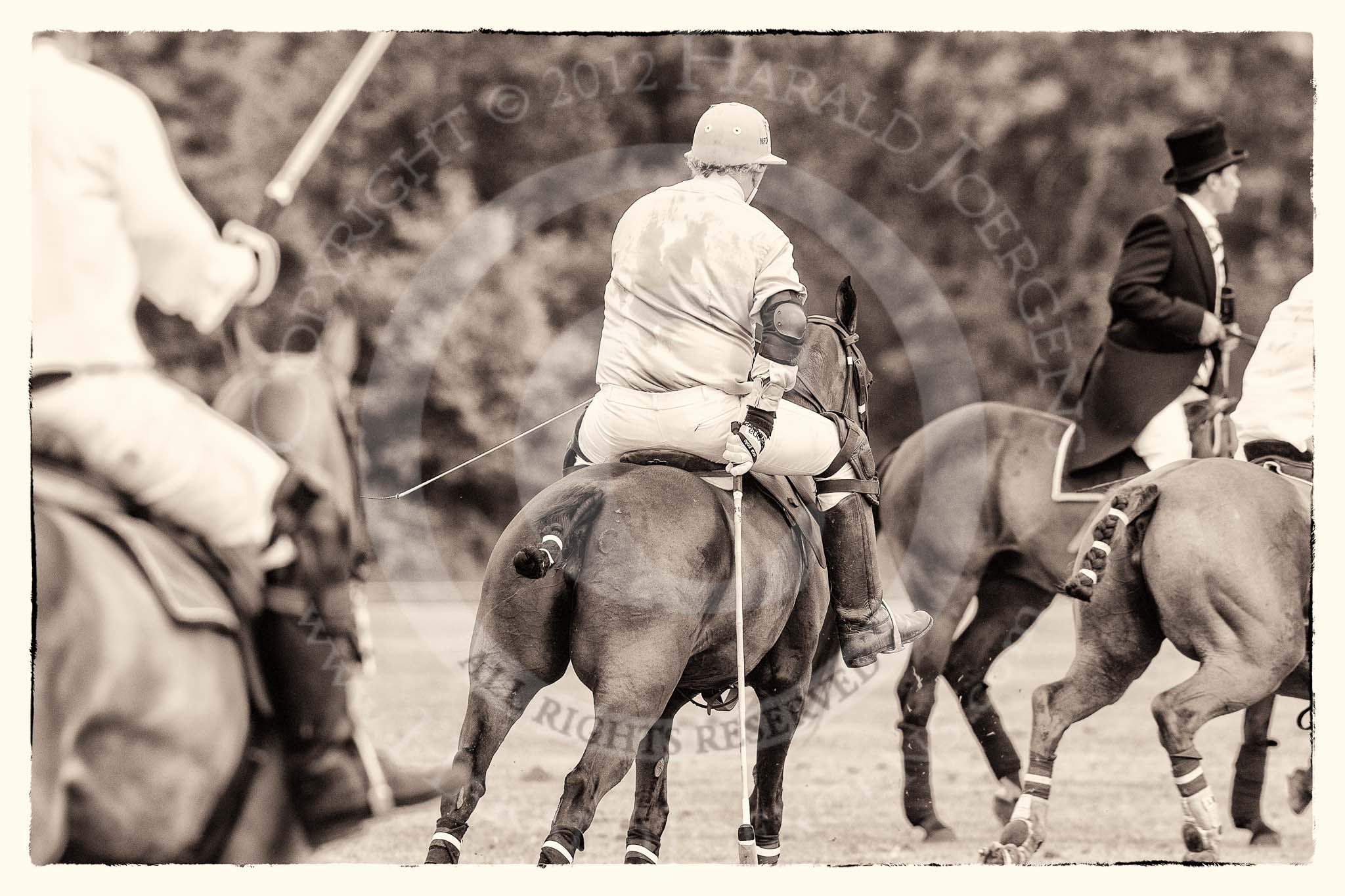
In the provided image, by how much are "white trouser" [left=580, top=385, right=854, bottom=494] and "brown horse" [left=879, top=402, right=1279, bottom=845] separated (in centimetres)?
233

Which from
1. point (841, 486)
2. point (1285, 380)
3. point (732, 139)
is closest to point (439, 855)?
point (841, 486)

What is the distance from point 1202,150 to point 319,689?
4643mm

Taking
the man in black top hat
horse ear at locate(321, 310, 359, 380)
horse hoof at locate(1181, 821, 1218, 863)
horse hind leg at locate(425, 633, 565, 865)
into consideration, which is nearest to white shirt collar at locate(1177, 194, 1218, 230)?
the man in black top hat

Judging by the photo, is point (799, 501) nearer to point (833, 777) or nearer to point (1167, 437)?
point (1167, 437)

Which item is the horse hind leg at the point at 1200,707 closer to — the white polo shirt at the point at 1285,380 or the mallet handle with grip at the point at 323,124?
the white polo shirt at the point at 1285,380

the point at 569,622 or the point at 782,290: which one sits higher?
the point at 782,290

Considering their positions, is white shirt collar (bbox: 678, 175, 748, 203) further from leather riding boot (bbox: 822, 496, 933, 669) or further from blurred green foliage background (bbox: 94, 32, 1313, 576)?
blurred green foliage background (bbox: 94, 32, 1313, 576)

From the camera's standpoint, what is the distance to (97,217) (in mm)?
7574

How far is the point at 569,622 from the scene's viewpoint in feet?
19.2

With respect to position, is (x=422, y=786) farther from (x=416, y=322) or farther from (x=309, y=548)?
(x=416, y=322)

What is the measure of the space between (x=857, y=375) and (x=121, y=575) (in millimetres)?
3216

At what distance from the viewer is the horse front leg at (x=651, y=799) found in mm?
6391

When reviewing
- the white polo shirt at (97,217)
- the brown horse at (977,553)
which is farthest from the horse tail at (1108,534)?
the white polo shirt at (97,217)

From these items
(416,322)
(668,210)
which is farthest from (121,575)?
→ (416,322)
